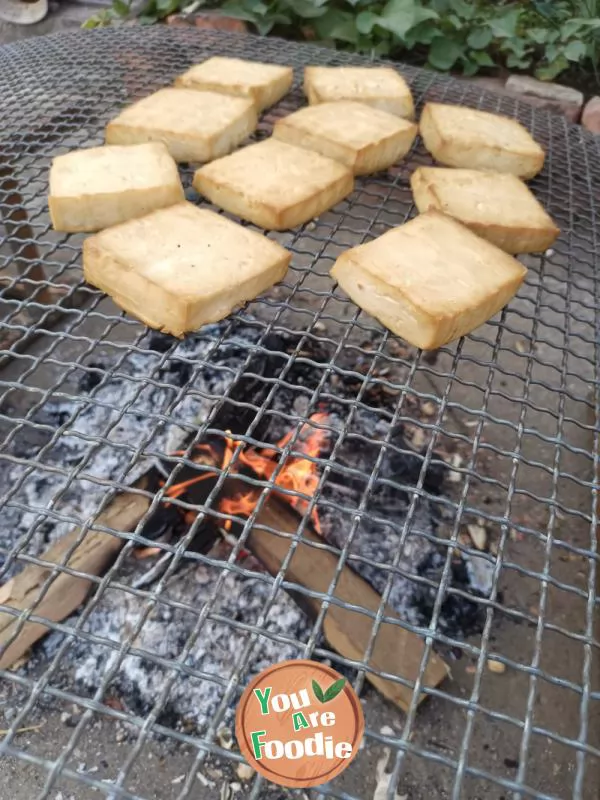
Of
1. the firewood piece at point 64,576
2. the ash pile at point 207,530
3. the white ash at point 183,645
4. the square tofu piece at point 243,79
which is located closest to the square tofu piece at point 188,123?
the square tofu piece at point 243,79

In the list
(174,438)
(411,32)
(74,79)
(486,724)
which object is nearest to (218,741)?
(486,724)

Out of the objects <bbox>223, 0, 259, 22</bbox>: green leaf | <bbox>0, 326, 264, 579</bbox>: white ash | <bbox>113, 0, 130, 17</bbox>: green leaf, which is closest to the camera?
<bbox>0, 326, 264, 579</bbox>: white ash

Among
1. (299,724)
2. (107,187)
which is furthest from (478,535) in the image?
(107,187)

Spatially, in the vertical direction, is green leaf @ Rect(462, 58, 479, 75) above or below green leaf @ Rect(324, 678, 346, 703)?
above

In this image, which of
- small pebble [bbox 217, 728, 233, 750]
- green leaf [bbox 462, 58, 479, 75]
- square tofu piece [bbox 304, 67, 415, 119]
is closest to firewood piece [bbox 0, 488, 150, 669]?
small pebble [bbox 217, 728, 233, 750]

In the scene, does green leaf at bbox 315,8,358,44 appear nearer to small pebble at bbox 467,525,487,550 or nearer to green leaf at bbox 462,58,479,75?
green leaf at bbox 462,58,479,75

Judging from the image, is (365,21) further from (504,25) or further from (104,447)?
(104,447)
